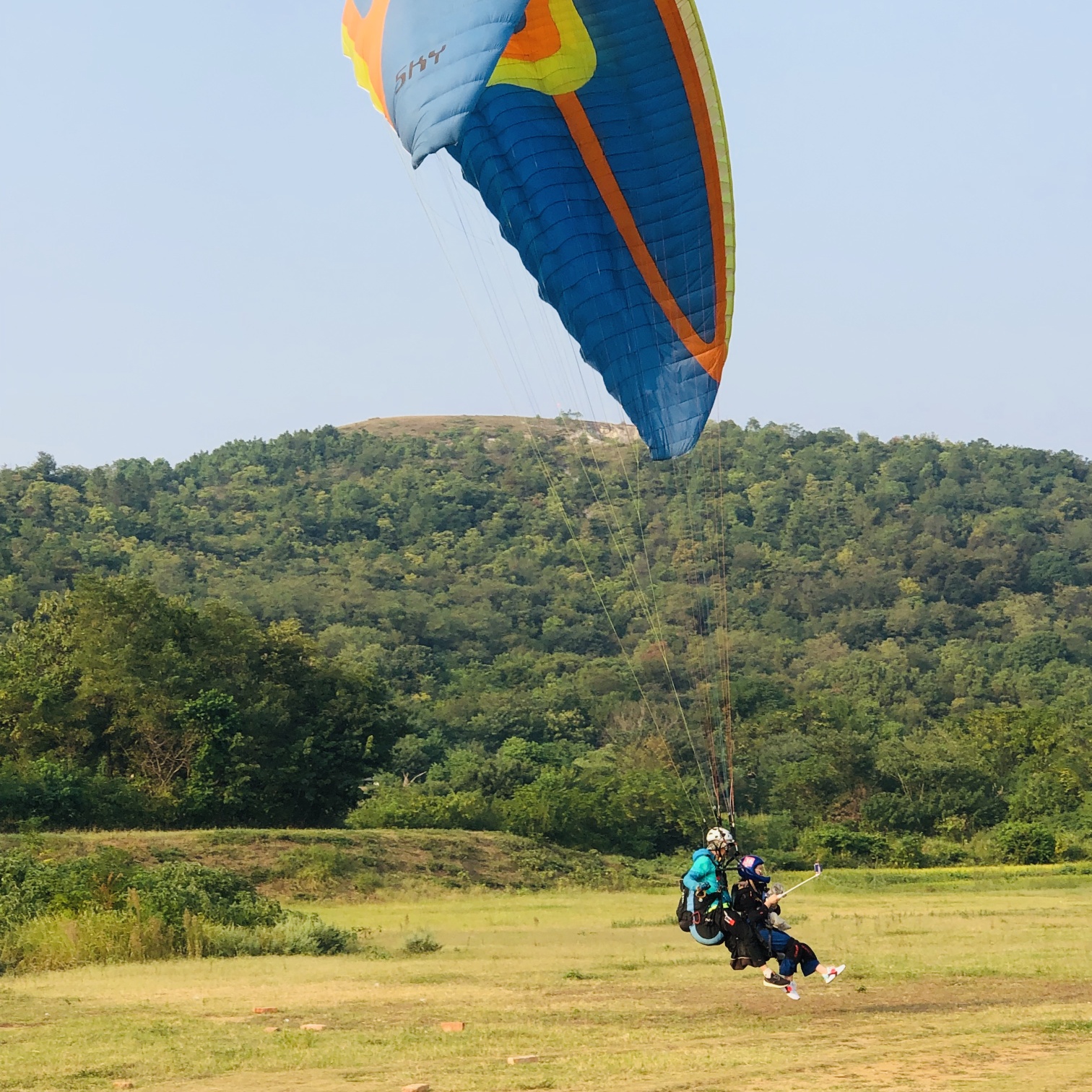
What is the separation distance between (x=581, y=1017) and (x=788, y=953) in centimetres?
287

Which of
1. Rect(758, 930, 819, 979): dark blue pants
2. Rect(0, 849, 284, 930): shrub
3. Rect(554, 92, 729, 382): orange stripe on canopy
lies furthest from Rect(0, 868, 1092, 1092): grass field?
Rect(554, 92, 729, 382): orange stripe on canopy

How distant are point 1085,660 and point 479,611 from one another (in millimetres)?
34491

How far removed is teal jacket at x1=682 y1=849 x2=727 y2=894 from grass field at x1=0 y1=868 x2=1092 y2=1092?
3.87 ft

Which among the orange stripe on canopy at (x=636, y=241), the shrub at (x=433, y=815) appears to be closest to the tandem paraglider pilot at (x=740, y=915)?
the orange stripe on canopy at (x=636, y=241)

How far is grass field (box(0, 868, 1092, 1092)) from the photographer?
10.3 meters

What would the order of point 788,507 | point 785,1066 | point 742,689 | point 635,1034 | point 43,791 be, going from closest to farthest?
point 785,1066 → point 635,1034 → point 43,791 → point 742,689 → point 788,507

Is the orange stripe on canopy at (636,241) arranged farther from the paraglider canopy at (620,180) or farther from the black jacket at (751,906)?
the black jacket at (751,906)

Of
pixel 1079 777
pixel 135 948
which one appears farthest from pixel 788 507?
pixel 135 948

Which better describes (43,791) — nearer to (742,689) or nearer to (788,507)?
(742,689)

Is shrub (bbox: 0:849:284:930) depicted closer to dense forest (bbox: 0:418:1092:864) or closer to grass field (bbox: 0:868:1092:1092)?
grass field (bbox: 0:868:1092:1092)

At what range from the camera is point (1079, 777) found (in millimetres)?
45594

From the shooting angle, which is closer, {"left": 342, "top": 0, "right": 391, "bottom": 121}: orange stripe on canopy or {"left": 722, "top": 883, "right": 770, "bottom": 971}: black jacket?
{"left": 722, "top": 883, "right": 770, "bottom": 971}: black jacket

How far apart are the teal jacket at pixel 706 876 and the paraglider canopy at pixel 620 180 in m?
4.39

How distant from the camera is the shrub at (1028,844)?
37656 millimetres
